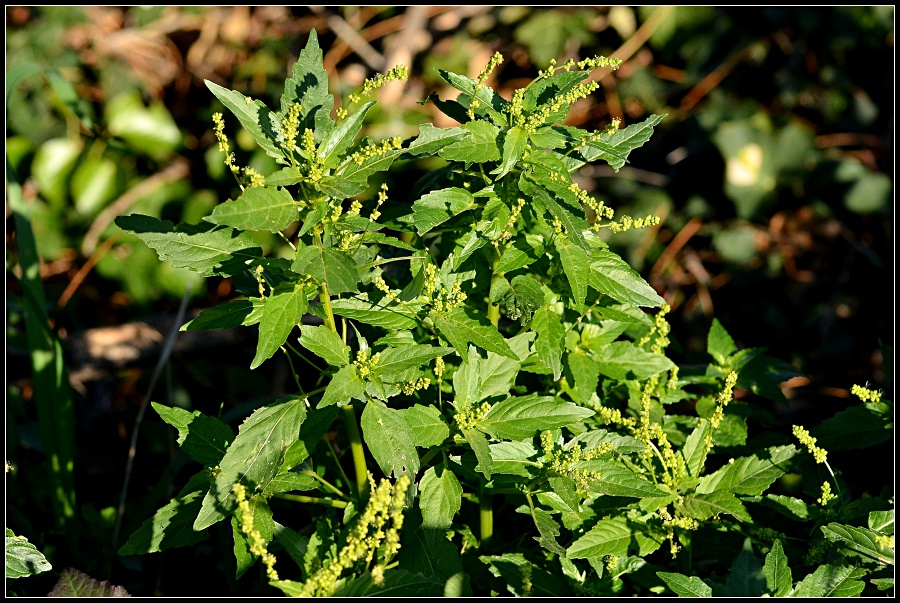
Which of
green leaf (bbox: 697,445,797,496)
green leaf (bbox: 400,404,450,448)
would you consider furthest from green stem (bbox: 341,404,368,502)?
green leaf (bbox: 697,445,797,496)

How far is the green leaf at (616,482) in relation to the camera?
159 cm

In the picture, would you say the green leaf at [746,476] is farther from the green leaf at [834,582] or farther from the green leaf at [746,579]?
the green leaf at [746,579]

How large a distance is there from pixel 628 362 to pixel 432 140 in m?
0.70

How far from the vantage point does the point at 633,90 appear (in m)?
4.07

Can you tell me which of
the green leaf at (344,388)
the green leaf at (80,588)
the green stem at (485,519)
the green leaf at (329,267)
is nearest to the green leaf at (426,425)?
the green leaf at (344,388)

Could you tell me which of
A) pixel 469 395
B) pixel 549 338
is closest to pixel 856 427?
pixel 549 338

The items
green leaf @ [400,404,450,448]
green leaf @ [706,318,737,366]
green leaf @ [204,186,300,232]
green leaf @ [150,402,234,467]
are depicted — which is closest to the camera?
green leaf @ [204,186,300,232]

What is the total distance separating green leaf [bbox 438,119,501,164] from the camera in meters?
1.52

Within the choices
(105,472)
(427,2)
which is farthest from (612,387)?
(427,2)

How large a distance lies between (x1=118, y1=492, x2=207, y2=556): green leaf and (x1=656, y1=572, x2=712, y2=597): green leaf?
918 millimetres

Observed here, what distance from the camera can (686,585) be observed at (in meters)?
1.50

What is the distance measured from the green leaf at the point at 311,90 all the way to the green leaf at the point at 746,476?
109cm

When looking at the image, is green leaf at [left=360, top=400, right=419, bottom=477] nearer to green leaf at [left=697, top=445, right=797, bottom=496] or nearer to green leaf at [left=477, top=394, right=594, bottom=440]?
green leaf at [left=477, top=394, right=594, bottom=440]

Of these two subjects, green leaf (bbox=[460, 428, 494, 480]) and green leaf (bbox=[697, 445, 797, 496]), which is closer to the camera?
green leaf (bbox=[460, 428, 494, 480])
